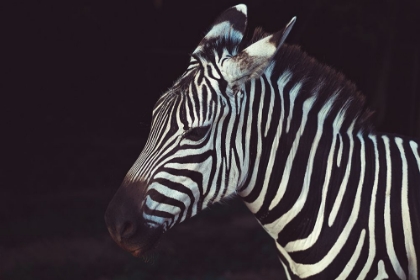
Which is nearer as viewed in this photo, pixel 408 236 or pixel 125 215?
pixel 125 215

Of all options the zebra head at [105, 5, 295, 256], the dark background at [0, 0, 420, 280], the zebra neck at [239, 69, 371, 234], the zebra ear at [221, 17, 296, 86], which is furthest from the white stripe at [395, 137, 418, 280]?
the dark background at [0, 0, 420, 280]

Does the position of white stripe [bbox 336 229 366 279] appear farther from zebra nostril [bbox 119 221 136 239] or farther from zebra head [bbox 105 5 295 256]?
zebra nostril [bbox 119 221 136 239]

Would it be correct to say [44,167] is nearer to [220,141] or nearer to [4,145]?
[4,145]

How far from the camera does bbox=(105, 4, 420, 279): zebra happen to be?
2.56m

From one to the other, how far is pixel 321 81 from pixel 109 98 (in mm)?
6048

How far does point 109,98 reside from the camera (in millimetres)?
8539

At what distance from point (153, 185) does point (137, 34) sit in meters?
6.13

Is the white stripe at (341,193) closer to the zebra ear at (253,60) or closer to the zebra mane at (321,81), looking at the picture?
the zebra mane at (321,81)

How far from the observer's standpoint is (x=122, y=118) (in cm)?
876

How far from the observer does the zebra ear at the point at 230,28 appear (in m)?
2.85

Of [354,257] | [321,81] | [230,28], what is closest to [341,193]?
[354,257]

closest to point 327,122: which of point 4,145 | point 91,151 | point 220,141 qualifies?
point 220,141

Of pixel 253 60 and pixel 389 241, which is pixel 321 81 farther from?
pixel 389 241

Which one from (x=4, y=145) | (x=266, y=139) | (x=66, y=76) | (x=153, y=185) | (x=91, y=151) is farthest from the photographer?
(x=91, y=151)
